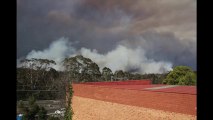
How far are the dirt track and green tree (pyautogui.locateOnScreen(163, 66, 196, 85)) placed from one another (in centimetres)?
934

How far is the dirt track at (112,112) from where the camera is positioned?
11107 mm

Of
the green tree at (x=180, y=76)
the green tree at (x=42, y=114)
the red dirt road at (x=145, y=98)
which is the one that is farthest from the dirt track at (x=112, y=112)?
the green tree at (x=180, y=76)

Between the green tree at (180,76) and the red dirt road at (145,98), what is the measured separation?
9470mm

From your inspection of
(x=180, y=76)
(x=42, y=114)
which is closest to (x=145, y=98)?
(x=42, y=114)

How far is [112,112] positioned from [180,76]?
1080 centimetres

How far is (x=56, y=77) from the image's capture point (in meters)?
23.2

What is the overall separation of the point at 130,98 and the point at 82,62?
14.6 m

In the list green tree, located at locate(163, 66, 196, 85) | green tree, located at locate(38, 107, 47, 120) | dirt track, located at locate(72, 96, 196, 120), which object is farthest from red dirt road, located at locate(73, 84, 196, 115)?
green tree, located at locate(163, 66, 196, 85)

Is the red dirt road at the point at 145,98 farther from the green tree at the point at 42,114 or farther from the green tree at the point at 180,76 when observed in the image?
the green tree at the point at 180,76

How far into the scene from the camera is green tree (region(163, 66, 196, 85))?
2236 centimetres

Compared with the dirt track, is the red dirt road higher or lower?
higher

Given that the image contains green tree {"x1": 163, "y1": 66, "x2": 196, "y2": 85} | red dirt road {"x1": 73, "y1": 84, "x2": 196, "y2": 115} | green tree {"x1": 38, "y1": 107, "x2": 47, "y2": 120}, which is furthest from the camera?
green tree {"x1": 163, "y1": 66, "x2": 196, "y2": 85}

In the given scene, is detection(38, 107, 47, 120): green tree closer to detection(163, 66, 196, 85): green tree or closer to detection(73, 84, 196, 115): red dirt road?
detection(73, 84, 196, 115): red dirt road
